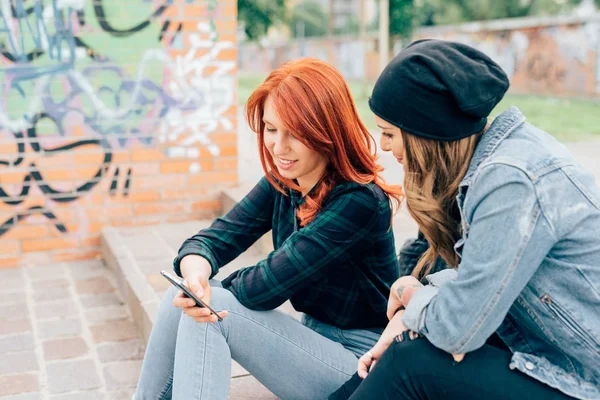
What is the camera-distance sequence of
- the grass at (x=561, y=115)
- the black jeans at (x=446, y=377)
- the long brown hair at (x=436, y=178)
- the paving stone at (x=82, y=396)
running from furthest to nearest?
the grass at (x=561, y=115) < the paving stone at (x=82, y=396) < the long brown hair at (x=436, y=178) < the black jeans at (x=446, y=377)

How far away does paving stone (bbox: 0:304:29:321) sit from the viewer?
145 inches

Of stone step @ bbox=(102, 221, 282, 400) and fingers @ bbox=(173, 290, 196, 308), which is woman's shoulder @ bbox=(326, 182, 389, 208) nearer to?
fingers @ bbox=(173, 290, 196, 308)

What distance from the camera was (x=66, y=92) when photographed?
4.42 metres

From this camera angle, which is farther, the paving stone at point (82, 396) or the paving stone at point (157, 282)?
the paving stone at point (157, 282)

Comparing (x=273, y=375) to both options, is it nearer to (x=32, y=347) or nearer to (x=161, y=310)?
(x=161, y=310)

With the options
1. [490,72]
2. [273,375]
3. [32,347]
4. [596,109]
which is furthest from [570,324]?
[596,109]

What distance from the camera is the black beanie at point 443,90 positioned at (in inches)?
61.7

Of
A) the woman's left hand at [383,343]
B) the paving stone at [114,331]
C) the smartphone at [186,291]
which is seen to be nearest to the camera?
the woman's left hand at [383,343]

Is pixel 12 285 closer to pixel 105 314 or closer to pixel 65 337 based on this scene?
pixel 105 314

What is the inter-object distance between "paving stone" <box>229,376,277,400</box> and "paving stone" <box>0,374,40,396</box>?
893mm

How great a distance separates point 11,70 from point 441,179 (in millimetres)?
3456

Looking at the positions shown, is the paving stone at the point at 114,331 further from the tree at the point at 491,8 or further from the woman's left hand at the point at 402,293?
the tree at the point at 491,8

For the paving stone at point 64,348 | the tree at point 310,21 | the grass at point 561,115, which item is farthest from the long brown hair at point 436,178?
the tree at point 310,21

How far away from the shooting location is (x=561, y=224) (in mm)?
1462
